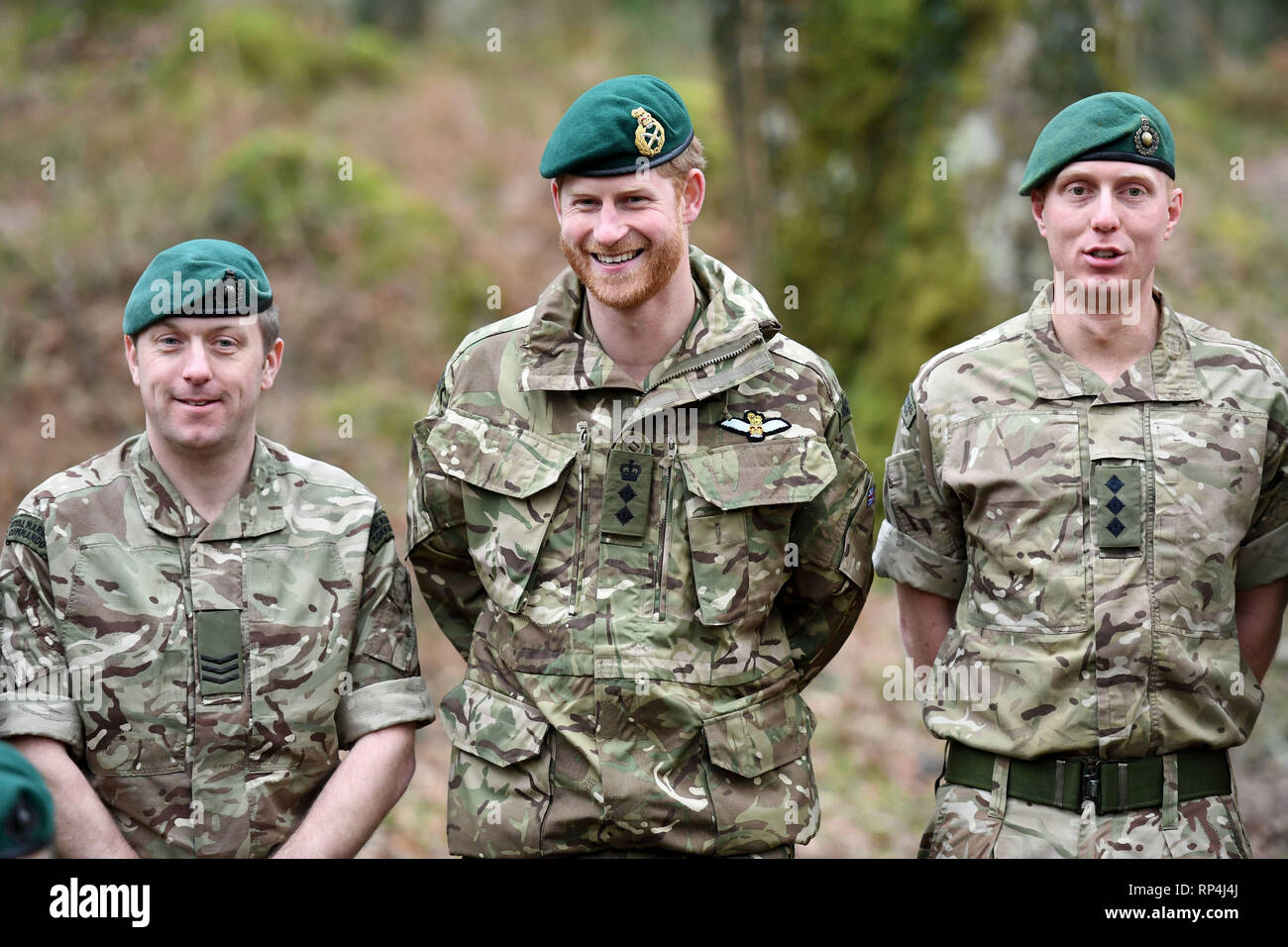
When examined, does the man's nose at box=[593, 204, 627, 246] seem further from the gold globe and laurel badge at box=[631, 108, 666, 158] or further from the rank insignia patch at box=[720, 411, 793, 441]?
the rank insignia patch at box=[720, 411, 793, 441]

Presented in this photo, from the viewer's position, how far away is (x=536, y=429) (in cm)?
375

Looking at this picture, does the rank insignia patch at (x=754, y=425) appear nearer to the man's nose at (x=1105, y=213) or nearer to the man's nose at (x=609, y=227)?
the man's nose at (x=609, y=227)

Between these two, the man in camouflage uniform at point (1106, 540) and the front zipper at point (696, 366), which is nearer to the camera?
the man in camouflage uniform at point (1106, 540)

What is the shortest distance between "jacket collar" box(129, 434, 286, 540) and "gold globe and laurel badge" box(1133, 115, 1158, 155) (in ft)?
7.64

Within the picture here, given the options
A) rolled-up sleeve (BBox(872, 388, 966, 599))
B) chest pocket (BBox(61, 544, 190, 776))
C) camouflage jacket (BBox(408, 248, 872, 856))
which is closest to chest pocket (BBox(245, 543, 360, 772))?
chest pocket (BBox(61, 544, 190, 776))

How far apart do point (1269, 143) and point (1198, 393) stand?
9.85m

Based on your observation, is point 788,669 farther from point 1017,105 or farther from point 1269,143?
point 1269,143

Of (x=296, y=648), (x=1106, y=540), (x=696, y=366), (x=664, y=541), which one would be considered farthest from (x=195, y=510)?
(x=1106, y=540)

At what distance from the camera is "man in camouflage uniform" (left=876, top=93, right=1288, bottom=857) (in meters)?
3.45

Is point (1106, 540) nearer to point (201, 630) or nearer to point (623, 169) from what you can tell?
point (623, 169)

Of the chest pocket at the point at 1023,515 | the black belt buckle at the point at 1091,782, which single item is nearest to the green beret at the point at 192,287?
the chest pocket at the point at 1023,515

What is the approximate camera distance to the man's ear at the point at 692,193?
12.3 feet

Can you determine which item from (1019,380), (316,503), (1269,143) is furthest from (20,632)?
(1269,143)

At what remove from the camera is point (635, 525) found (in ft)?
12.0
